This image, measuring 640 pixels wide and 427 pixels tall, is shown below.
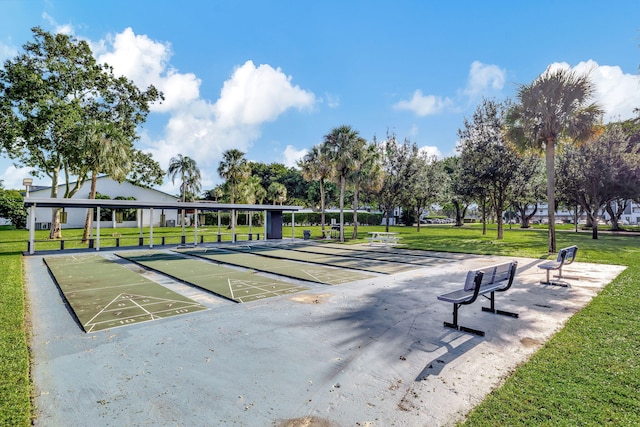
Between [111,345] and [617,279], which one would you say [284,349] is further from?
[617,279]

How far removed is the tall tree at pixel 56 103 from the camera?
21.2m

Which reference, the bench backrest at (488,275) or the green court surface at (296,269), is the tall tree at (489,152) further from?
the bench backrest at (488,275)

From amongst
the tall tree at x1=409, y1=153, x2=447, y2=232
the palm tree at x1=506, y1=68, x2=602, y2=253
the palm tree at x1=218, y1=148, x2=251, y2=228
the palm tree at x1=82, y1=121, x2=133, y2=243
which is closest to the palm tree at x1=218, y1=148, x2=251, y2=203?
the palm tree at x1=218, y1=148, x2=251, y2=228

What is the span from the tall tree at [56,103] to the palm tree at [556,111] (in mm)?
27853

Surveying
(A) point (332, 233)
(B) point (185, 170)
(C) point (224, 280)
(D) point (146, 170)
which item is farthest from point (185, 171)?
(C) point (224, 280)

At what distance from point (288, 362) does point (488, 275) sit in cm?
398

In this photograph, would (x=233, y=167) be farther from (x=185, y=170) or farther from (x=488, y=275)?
(x=488, y=275)

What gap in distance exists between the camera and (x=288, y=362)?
4199 mm

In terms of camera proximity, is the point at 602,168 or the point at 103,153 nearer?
the point at 103,153

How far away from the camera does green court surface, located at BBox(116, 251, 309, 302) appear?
8.19 m

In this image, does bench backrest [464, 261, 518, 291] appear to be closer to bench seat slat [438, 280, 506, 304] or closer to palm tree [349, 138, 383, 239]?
bench seat slat [438, 280, 506, 304]

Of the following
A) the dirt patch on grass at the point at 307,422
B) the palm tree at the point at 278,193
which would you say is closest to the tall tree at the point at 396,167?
the palm tree at the point at 278,193

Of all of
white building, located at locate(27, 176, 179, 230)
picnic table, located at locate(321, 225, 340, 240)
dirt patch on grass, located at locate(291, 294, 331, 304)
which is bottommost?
dirt patch on grass, located at locate(291, 294, 331, 304)

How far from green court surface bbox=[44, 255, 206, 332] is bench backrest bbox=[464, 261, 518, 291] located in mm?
5342
